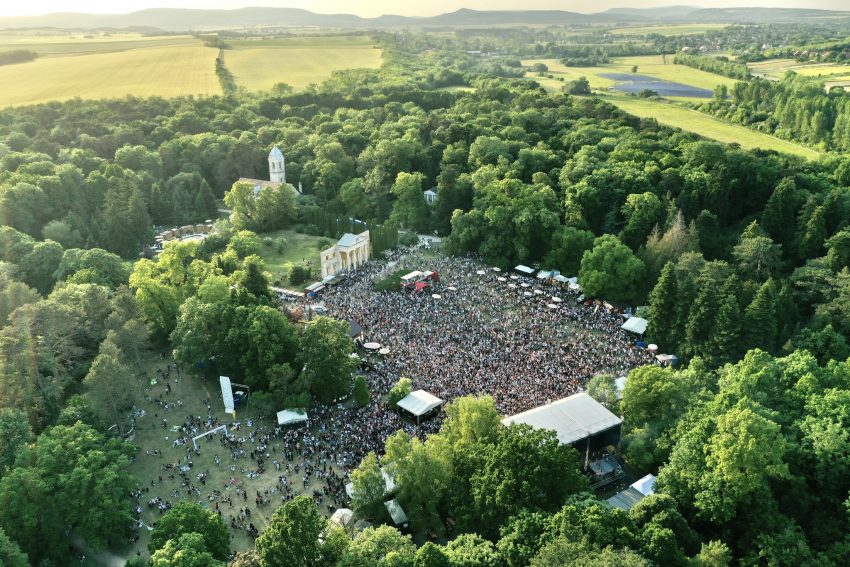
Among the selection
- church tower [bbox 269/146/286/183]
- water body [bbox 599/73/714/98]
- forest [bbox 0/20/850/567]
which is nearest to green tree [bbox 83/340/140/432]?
forest [bbox 0/20/850/567]

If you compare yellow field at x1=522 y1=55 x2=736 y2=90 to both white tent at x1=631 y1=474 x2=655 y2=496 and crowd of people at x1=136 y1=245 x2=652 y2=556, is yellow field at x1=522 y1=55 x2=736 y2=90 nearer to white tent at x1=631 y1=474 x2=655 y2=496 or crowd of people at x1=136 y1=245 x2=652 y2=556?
crowd of people at x1=136 y1=245 x2=652 y2=556

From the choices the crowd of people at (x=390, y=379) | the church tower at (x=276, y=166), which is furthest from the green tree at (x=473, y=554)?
the church tower at (x=276, y=166)

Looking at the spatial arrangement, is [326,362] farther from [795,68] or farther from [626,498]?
[795,68]

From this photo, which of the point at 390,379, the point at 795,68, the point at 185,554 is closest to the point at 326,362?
the point at 390,379

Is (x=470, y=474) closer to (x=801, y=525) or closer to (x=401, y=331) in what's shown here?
(x=801, y=525)

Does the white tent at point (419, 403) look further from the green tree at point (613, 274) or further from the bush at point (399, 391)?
Answer: the green tree at point (613, 274)

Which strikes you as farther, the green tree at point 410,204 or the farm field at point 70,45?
the farm field at point 70,45
